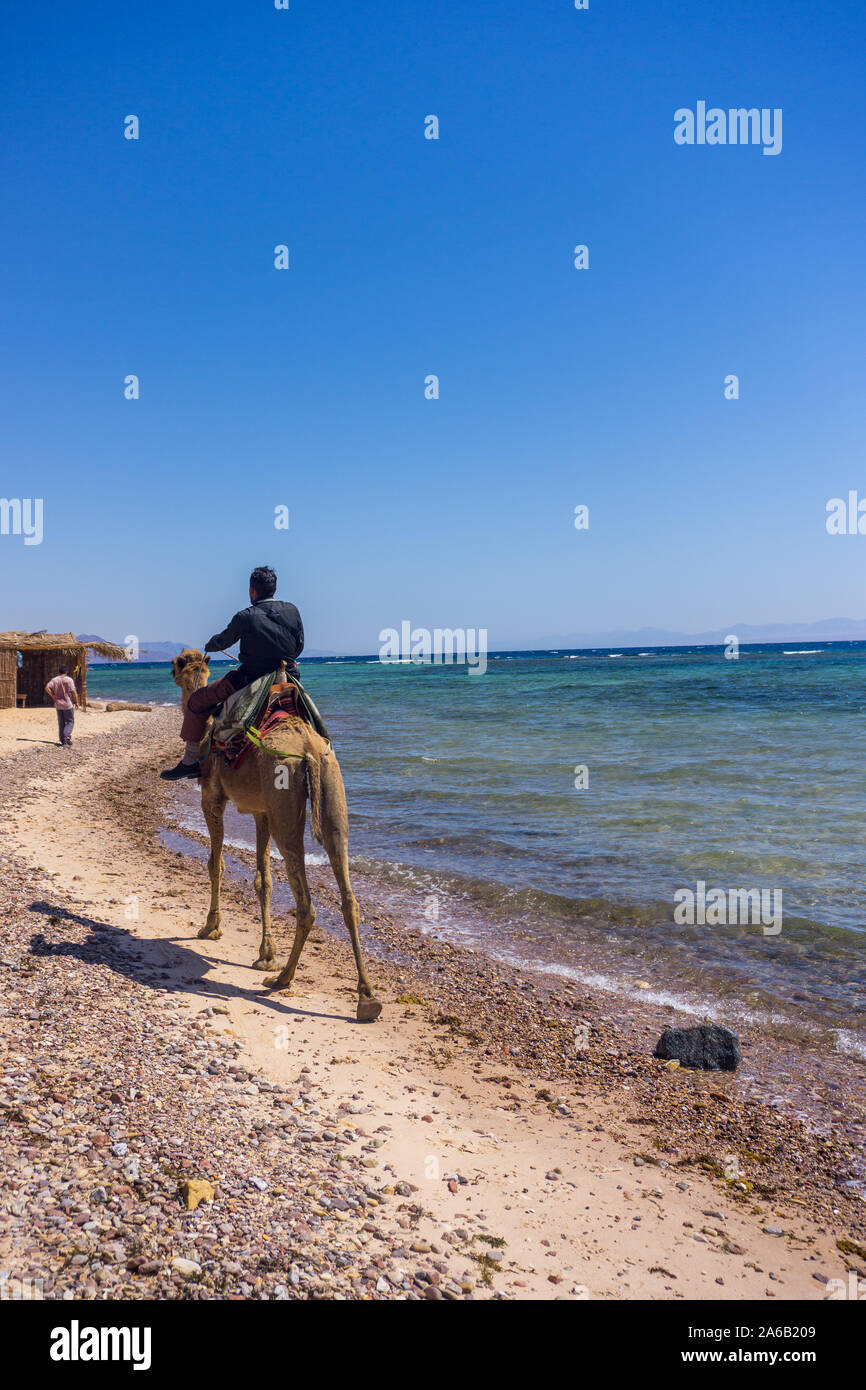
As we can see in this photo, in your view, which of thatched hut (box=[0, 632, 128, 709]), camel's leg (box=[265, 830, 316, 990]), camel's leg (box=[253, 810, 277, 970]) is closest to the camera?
camel's leg (box=[265, 830, 316, 990])

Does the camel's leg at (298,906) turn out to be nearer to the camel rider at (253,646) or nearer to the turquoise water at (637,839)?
the camel rider at (253,646)

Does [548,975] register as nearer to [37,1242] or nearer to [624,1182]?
[624,1182]

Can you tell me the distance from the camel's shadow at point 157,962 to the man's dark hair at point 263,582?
3603 millimetres

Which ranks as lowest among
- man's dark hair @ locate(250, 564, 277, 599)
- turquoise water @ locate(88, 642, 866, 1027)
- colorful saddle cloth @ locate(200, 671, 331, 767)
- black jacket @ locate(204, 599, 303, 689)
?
turquoise water @ locate(88, 642, 866, 1027)

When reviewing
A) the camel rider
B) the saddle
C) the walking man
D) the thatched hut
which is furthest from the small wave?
the thatched hut

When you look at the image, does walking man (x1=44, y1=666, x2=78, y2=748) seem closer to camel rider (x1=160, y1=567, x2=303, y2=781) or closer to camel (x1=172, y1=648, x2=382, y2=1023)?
camel rider (x1=160, y1=567, x2=303, y2=781)

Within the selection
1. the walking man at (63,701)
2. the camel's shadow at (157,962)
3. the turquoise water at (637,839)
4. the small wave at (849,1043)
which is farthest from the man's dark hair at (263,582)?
the walking man at (63,701)

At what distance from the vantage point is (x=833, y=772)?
1989 centimetres

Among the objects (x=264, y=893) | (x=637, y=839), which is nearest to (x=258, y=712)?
(x=264, y=893)

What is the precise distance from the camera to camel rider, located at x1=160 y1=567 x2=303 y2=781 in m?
7.37

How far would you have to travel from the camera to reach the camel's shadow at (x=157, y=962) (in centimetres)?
680

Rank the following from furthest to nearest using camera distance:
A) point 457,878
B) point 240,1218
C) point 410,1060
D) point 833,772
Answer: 1. point 833,772
2. point 457,878
3. point 410,1060
4. point 240,1218

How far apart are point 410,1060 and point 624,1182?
6.47ft

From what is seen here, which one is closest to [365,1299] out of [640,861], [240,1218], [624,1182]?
[240,1218]
